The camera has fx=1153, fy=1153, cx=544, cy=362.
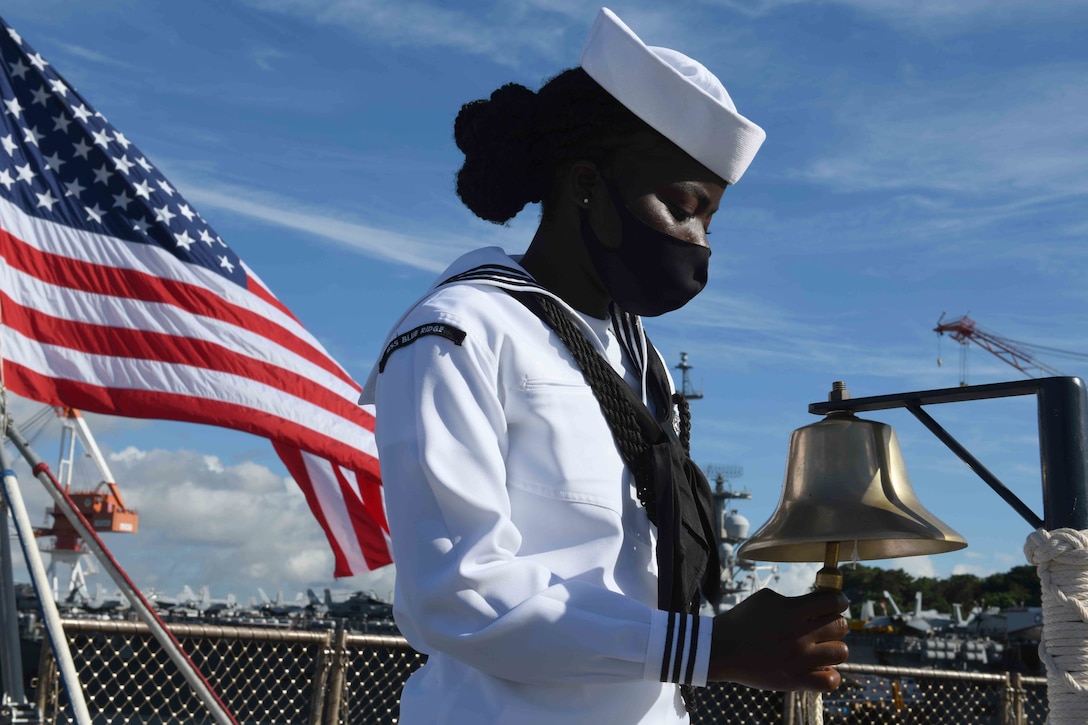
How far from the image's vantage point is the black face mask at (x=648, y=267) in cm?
211

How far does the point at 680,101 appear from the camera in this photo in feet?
6.91

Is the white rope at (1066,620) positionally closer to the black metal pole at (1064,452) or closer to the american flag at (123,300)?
the black metal pole at (1064,452)

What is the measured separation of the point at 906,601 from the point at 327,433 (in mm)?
113383

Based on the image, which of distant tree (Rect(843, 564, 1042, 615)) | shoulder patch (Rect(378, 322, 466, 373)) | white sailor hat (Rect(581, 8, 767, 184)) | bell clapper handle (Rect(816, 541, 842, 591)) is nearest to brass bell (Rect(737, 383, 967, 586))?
bell clapper handle (Rect(816, 541, 842, 591))

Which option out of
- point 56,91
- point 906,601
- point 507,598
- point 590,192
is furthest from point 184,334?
point 906,601

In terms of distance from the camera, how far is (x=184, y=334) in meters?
6.88

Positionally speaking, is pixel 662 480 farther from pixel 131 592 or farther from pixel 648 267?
pixel 131 592

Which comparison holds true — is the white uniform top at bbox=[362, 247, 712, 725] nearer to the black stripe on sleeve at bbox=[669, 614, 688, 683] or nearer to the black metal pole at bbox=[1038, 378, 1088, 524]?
the black stripe on sleeve at bbox=[669, 614, 688, 683]

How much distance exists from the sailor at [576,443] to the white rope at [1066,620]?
1.99 ft

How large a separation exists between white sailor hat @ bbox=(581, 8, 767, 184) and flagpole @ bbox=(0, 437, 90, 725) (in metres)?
A: 3.69

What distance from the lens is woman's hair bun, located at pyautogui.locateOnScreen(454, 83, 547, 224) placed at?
241cm

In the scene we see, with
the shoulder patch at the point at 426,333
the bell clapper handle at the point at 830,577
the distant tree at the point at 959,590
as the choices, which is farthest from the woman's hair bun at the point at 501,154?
the distant tree at the point at 959,590

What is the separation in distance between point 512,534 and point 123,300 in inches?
221

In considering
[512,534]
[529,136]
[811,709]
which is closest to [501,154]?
[529,136]
